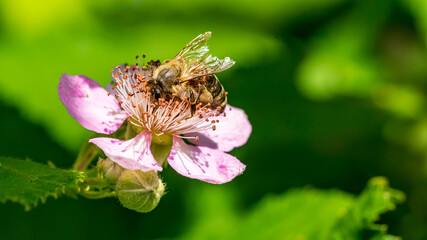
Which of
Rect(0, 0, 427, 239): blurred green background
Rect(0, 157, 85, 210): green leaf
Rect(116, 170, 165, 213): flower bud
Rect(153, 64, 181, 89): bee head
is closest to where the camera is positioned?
Rect(0, 157, 85, 210): green leaf

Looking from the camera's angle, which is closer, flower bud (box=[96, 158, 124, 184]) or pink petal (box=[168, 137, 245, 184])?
flower bud (box=[96, 158, 124, 184])

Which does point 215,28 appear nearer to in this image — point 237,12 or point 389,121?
point 237,12

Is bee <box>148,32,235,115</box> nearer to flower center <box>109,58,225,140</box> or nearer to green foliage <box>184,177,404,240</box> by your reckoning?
flower center <box>109,58,225,140</box>

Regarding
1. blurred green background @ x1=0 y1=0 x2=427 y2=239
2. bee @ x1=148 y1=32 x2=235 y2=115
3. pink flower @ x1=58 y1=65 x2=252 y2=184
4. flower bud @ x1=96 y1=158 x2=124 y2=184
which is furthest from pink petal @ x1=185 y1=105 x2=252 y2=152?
blurred green background @ x1=0 y1=0 x2=427 y2=239

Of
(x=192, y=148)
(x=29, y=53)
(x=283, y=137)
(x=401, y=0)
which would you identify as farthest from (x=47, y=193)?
(x=401, y=0)

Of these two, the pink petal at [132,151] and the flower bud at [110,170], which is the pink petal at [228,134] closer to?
the pink petal at [132,151]

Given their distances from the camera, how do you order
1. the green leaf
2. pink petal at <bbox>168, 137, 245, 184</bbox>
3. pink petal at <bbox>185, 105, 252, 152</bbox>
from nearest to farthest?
the green leaf → pink petal at <bbox>168, 137, 245, 184</bbox> → pink petal at <bbox>185, 105, 252, 152</bbox>

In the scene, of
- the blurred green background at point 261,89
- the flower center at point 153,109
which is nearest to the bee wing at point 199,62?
the flower center at point 153,109
